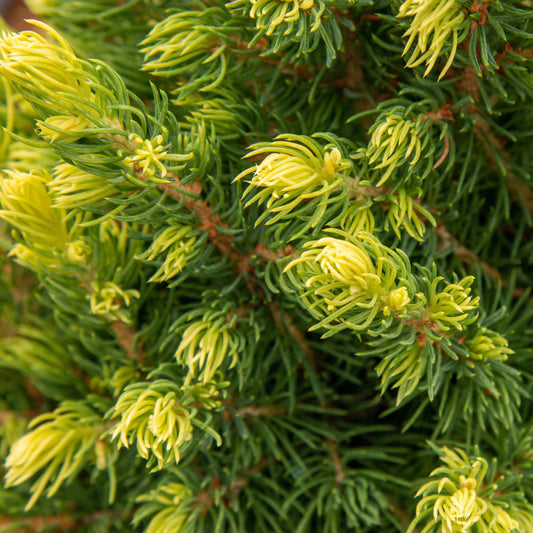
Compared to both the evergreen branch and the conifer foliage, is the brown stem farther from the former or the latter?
the evergreen branch

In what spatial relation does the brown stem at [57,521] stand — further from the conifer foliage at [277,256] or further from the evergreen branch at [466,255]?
the evergreen branch at [466,255]

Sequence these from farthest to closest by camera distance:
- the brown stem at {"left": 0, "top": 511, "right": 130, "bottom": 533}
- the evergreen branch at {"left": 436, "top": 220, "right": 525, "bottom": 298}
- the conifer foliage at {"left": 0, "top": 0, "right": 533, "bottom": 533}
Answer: the brown stem at {"left": 0, "top": 511, "right": 130, "bottom": 533} → the evergreen branch at {"left": 436, "top": 220, "right": 525, "bottom": 298} → the conifer foliage at {"left": 0, "top": 0, "right": 533, "bottom": 533}

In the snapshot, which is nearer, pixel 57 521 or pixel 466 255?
pixel 466 255

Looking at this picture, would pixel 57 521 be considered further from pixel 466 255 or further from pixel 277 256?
pixel 466 255

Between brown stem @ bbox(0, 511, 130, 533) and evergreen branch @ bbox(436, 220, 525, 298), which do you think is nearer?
evergreen branch @ bbox(436, 220, 525, 298)

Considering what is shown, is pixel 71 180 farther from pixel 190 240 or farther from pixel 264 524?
pixel 264 524

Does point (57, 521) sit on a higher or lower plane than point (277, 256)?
lower

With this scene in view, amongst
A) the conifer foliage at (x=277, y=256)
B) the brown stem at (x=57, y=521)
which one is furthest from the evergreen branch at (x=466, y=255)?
the brown stem at (x=57, y=521)

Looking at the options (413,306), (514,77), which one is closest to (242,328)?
(413,306)

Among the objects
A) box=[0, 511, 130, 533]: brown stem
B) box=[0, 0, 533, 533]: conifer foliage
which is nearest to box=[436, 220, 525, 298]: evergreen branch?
box=[0, 0, 533, 533]: conifer foliage

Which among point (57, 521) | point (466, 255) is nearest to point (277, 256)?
point (466, 255)
